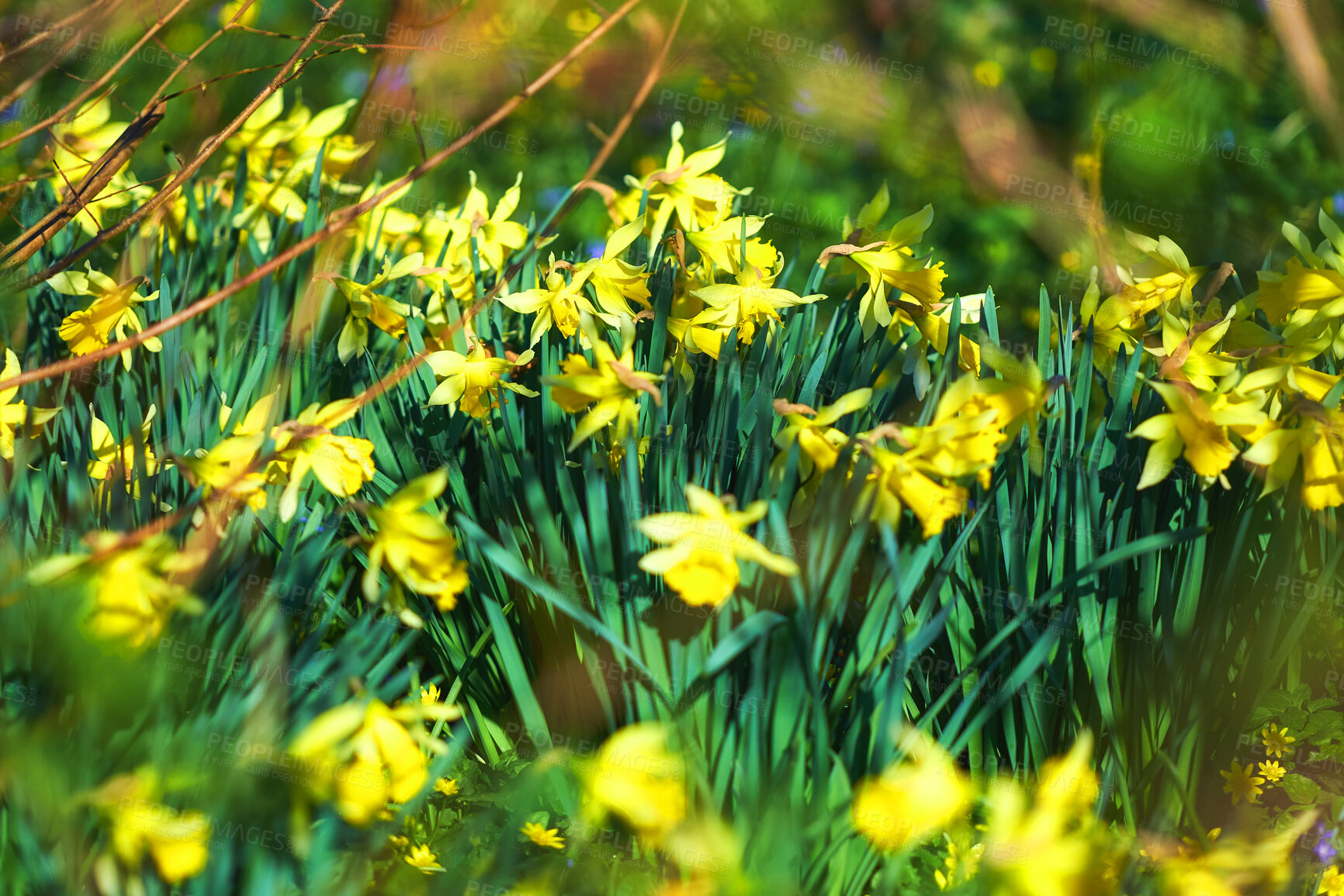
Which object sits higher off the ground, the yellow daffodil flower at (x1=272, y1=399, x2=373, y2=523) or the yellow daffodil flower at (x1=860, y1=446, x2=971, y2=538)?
the yellow daffodil flower at (x1=272, y1=399, x2=373, y2=523)

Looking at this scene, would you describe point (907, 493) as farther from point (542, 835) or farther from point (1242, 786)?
point (1242, 786)

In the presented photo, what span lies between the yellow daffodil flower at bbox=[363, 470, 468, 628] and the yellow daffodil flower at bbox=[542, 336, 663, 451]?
19 centimetres

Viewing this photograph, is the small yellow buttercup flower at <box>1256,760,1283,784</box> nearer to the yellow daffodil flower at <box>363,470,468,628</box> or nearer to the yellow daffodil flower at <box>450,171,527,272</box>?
the yellow daffodil flower at <box>363,470,468,628</box>

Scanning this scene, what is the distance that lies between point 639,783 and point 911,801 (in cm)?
23

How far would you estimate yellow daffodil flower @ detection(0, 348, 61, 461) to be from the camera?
123cm

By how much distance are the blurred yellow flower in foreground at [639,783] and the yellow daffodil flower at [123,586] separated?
1.27ft

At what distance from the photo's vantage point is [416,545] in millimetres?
949

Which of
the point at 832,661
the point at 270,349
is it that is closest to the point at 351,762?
the point at 832,661

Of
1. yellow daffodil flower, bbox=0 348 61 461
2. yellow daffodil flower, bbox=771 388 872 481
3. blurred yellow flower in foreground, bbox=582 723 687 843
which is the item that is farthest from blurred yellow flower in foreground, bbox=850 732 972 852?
yellow daffodil flower, bbox=0 348 61 461

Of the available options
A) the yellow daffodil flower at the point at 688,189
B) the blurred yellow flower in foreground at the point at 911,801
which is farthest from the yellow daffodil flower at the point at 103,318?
the blurred yellow flower in foreground at the point at 911,801

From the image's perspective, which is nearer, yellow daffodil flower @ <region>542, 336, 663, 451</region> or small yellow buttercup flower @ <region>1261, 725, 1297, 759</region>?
yellow daffodil flower @ <region>542, 336, 663, 451</region>

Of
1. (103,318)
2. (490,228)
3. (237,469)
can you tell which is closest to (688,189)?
(490,228)

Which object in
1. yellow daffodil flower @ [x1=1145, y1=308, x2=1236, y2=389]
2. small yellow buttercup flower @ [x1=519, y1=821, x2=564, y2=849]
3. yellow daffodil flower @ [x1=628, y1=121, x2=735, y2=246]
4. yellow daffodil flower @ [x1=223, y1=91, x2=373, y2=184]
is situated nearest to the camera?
small yellow buttercup flower @ [x1=519, y1=821, x2=564, y2=849]

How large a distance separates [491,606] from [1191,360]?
947 millimetres
